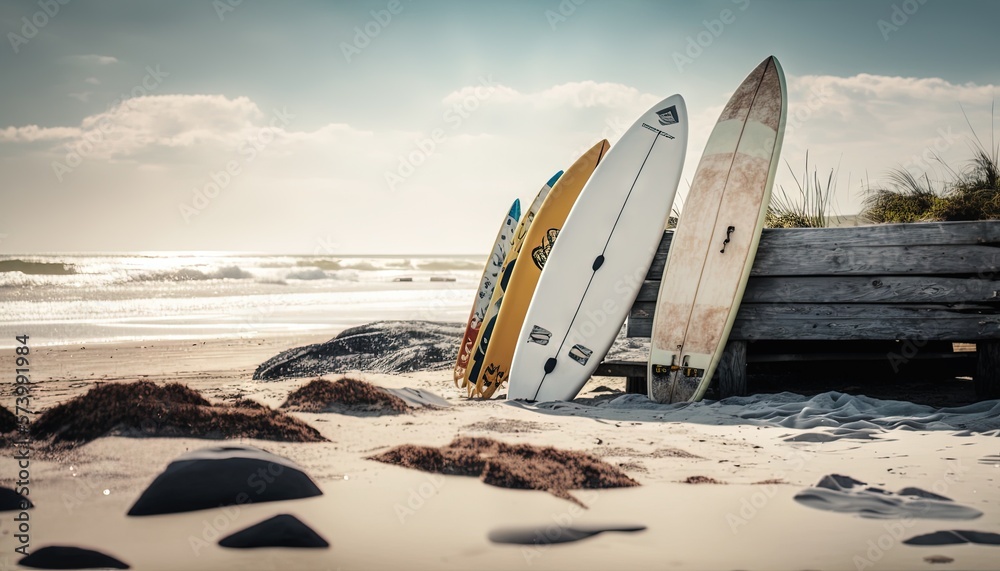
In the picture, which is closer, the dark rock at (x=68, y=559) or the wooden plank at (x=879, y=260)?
the dark rock at (x=68, y=559)

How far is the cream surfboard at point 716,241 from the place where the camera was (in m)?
4.94

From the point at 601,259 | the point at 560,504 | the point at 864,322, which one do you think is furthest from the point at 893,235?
the point at 560,504

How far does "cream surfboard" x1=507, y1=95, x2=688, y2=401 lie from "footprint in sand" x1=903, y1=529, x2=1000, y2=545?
3.00 metres

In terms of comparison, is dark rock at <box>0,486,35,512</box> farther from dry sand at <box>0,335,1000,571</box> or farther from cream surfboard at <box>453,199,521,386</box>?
cream surfboard at <box>453,199,521,386</box>

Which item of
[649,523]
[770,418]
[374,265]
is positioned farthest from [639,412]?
[374,265]

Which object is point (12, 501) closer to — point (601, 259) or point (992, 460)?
point (992, 460)

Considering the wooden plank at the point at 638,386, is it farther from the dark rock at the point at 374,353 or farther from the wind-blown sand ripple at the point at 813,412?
the dark rock at the point at 374,353

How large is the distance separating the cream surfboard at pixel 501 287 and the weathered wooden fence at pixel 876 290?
185 centimetres

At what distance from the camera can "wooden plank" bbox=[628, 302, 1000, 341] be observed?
4715 millimetres

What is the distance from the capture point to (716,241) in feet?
16.7

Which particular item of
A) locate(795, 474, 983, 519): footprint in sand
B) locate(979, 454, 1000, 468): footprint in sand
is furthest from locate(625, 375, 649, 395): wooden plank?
locate(795, 474, 983, 519): footprint in sand

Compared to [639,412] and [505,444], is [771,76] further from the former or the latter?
[505,444]

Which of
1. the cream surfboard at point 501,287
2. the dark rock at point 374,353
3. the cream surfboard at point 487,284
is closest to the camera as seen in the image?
the cream surfboard at point 501,287

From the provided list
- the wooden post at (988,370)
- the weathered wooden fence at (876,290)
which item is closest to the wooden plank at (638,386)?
the weathered wooden fence at (876,290)
